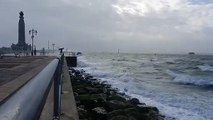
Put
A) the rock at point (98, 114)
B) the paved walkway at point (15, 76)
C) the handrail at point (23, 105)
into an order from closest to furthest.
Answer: the handrail at point (23, 105)
the paved walkway at point (15, 76)
the rock at point (98, 114)

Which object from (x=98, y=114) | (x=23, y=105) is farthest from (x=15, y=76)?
(x=23, y=105)

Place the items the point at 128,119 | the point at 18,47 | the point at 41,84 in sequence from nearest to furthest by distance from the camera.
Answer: the point at 41,84 → the point at 128,119 → the point at 18,47

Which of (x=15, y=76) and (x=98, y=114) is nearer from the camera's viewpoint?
(x=98, y=114)

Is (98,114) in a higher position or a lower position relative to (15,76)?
lower

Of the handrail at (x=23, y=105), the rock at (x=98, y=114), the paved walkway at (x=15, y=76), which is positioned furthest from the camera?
the rock at (x=98, y=114)

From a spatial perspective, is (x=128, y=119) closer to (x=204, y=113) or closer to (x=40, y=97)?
(x=204, y=113)

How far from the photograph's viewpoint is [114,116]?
1016cm

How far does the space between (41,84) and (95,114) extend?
30.4 feet

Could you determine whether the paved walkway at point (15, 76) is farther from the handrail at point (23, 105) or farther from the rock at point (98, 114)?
the rock at point (98, 114)

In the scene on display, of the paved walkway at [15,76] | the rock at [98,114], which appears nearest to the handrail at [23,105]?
the paved walkway at [15,76]

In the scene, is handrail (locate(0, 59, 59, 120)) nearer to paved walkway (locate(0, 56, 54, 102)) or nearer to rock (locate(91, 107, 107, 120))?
paved walkway (locate(0, 56, 54, 102))

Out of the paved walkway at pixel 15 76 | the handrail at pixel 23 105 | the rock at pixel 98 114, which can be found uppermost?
the handrail at pixel 23 105

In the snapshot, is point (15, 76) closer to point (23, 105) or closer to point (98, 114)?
point (98, 114)

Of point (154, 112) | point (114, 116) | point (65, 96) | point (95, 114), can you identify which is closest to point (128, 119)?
point (114, 116)
